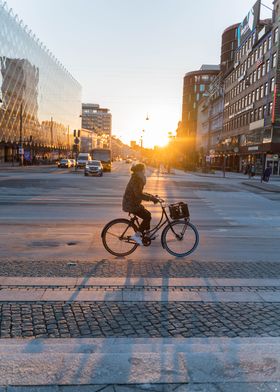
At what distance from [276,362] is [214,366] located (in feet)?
1.95

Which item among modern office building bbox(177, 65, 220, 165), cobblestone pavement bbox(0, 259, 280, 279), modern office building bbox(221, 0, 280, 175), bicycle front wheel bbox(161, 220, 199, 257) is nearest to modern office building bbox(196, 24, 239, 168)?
modern office building bbox(221, 0, 280, 175)

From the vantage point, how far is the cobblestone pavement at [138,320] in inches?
172

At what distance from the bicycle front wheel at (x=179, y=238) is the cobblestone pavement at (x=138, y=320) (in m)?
2.56

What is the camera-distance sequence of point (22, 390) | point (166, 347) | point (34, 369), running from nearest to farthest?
point (22, 390)
point (34, 369)
point (166, 347)

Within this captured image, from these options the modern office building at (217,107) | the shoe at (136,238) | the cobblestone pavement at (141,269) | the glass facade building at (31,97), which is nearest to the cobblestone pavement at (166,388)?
the cobblestone pavement at (141,269)

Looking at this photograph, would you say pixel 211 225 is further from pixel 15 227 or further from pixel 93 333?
pixel 93 333

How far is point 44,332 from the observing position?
4.34m

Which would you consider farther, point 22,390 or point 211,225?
point 211,225

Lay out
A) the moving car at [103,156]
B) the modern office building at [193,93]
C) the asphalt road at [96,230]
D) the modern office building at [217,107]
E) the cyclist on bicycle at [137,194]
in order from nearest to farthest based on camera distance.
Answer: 1. the cyclist on bicycle at [137,194]
2. the asphalt road at [96,230]
3. the moving car at [103,156]
4. the modern office building at [217,107]
5. the modern office building at [193,93]

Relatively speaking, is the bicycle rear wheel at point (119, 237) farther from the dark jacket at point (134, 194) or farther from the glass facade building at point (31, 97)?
the glass facade building at point (31, 97)

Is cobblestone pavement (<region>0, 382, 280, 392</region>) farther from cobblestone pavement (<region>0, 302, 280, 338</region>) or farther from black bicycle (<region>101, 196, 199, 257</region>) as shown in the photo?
black bicycle (<region>101, 196, 199, 257</region>)

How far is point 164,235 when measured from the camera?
25.6 feet

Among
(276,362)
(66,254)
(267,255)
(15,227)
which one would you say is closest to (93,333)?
(276,362)

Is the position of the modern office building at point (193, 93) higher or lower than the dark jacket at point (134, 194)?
higher
